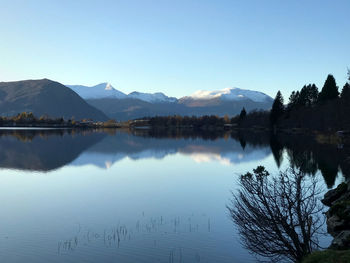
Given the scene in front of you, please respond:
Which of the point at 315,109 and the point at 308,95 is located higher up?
the point at 308,95

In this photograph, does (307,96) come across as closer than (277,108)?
Yes

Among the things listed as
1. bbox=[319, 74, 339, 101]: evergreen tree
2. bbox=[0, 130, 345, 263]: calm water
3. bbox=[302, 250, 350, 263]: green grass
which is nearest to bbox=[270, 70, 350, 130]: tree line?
bbox=[319, 74, 339, 101]: evergreen tree

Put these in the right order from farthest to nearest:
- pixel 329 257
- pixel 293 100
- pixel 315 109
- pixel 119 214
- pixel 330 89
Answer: pixel 293 100 → pixel 330 89 → pixel 315 109 → pixel 119 214 → pixel 329 257

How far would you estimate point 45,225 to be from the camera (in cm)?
2314

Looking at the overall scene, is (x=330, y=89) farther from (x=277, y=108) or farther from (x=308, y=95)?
(x=277, y=108)

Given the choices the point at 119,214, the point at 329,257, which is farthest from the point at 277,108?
the point at 329,257

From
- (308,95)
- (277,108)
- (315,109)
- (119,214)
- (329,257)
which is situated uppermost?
(308,95)

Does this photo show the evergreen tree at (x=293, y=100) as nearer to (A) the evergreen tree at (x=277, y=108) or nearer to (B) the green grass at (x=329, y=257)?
(A) the evergreen tree at (x=277, y=108)

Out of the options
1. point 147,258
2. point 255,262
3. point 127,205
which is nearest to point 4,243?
point 147,258

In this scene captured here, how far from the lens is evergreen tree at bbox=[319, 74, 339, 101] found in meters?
133

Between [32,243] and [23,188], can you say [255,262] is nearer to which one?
[32,243]

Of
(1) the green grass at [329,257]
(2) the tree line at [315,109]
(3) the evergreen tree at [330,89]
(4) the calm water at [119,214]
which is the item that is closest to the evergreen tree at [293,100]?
(2) the tree line at [315,109]

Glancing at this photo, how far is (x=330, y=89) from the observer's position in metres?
134

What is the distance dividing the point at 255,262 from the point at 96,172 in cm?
3580
